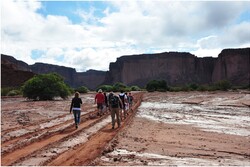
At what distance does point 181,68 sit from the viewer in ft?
468

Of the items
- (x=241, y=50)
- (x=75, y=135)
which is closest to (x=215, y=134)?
(x=75, y=135)

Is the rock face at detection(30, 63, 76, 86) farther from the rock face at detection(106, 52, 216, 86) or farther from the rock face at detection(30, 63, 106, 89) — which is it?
the rock face at detection(106, 52, 216, 86)

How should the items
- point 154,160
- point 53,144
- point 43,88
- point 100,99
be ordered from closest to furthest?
point 154,160 < point 53,144 < point 100,99 < point 43,88

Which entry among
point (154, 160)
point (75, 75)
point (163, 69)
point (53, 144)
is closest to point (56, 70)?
point (75, 75)

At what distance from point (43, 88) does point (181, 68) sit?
105 metres

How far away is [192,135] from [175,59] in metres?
131

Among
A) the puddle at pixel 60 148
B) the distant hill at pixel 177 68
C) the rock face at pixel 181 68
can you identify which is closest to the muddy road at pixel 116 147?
the puddle at pixel 60 148

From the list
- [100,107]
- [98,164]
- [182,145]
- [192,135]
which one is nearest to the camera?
[98,164]

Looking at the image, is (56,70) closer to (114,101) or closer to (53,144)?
(114,101)

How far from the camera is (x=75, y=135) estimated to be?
13086mm

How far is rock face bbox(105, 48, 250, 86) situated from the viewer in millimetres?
123000

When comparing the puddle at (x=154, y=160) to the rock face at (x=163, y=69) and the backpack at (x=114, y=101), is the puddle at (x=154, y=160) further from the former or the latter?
the rock face at (x=163, y=69)

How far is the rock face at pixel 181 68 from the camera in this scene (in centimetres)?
12300

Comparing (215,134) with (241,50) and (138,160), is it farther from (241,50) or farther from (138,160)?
(241,50)
